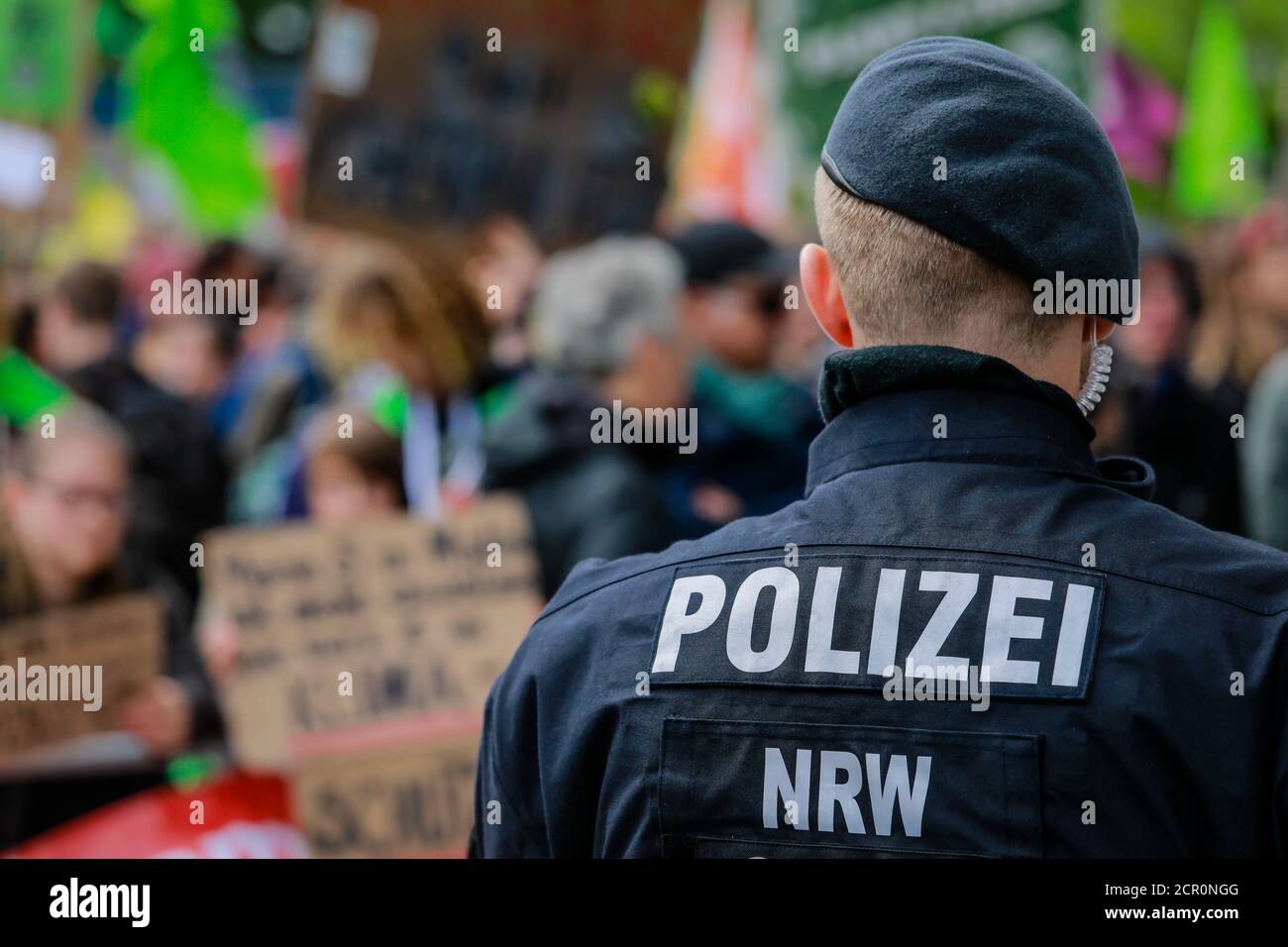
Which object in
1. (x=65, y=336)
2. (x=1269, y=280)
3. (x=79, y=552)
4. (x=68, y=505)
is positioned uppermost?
(x=1269, y=280)

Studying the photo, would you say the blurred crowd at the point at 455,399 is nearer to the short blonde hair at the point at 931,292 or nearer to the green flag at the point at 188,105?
the green flag at the point at 188,105

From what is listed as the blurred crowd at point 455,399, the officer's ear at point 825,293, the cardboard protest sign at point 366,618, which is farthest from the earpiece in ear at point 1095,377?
the cardboard protest sign at point 366,618

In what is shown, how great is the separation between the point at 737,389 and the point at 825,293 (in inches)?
128

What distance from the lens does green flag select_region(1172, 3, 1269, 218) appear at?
6.70m

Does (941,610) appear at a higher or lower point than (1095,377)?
lower

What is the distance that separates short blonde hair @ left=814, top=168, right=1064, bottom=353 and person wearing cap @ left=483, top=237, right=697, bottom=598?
281 cm

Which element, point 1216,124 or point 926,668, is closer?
point 926,668

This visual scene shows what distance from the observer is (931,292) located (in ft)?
5.17

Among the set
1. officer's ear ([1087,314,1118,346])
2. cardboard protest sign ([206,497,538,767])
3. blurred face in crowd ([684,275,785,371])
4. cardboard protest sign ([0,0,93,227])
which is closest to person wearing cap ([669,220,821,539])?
blurred face in crowd ([684,275,785,371])

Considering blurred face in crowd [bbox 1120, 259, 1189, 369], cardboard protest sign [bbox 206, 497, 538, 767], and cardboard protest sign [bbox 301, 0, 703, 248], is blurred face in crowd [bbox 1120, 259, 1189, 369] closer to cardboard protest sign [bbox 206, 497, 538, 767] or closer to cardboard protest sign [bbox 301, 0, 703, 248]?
cardboard protest sign [bbox 301, 0, 703, 248]

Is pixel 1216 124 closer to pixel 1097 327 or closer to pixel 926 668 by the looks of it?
pixel 1097 327

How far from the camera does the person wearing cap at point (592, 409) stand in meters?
4.48

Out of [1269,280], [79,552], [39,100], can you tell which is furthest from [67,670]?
[1269,280]
